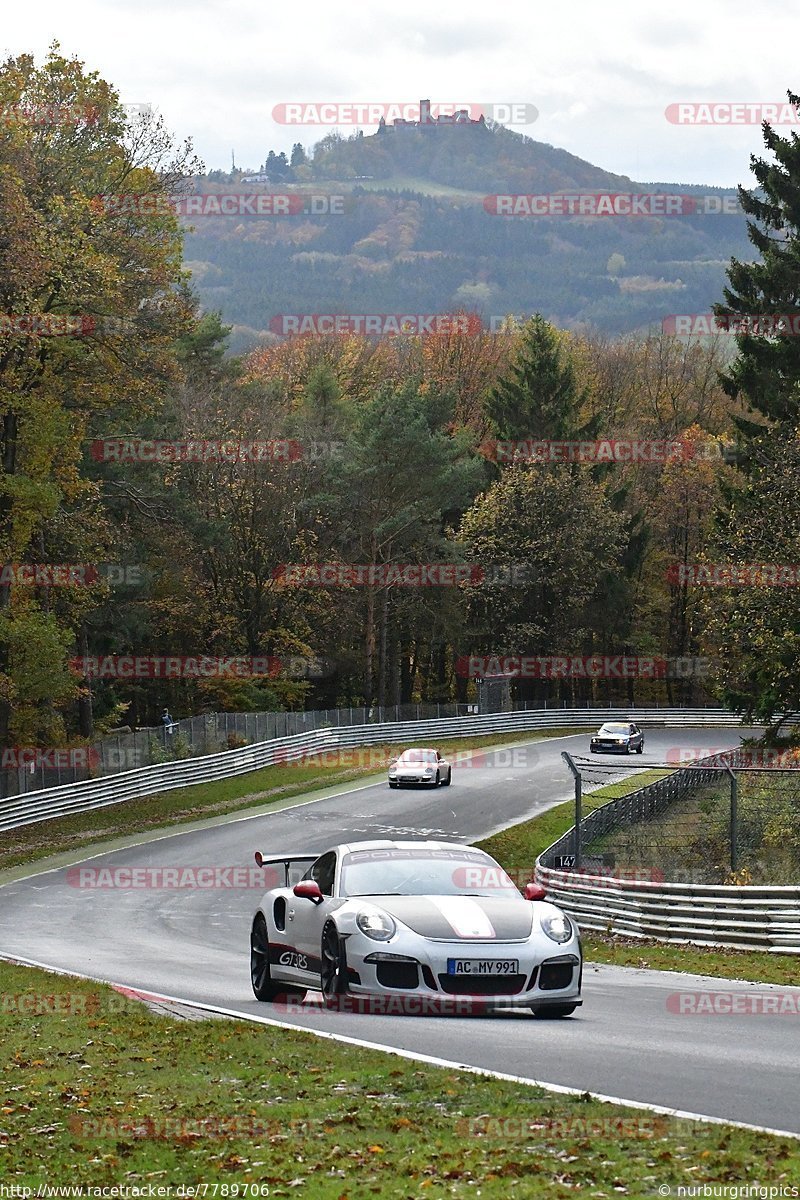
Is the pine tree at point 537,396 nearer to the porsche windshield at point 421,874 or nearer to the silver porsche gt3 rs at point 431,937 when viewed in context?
the porsche windshield at point 421,874

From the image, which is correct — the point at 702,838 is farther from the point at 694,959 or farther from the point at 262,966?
the point at 262,966

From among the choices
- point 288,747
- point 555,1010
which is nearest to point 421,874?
point 555,1010

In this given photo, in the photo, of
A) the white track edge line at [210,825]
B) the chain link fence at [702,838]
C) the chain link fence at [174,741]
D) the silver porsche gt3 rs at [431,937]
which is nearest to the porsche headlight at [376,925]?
the silver porsche gt3 rs at [431,937]

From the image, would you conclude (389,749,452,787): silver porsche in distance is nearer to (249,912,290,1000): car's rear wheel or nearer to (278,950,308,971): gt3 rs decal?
(249,912,290,1000): car's rear wheel

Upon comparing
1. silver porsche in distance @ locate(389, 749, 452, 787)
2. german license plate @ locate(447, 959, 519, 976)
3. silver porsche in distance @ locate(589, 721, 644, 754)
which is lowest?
silver porsche in distance @ locate(589, 721, 644, 754)

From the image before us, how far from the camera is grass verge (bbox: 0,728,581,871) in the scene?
38031 millimetres

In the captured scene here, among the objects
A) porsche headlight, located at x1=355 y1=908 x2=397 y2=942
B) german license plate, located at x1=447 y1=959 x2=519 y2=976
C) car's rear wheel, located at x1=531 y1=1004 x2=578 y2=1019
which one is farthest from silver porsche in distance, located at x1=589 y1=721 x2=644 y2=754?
german license plate, located at x1=447 y1=959 x2=519 y2=976

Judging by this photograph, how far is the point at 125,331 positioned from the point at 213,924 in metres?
21.4

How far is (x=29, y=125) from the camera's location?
1581 inches

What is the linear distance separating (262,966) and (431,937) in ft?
9.41

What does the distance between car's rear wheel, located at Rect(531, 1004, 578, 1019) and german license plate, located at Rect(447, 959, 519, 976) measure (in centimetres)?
51

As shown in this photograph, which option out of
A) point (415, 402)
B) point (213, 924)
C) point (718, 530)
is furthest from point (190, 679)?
point (213, 924)

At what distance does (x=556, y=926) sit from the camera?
481 inches

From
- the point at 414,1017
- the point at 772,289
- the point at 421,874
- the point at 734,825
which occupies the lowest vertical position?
the point at 734,825
